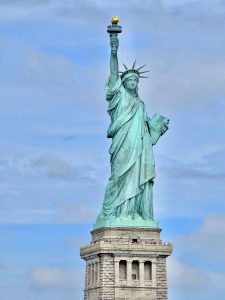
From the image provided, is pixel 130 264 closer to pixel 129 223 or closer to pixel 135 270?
pixel 135 270

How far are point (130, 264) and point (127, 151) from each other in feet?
22.7

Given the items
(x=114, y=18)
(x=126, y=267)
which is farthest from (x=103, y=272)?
(x=114, y=18)

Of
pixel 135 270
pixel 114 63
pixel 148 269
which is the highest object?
pixel 114 63

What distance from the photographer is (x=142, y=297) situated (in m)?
97.2

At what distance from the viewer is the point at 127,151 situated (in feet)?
325

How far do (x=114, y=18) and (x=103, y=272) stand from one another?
51.0 feet

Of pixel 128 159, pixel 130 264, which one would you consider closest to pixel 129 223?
pixel 130 264

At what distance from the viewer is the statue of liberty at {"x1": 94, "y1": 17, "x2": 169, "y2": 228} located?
9850 cm

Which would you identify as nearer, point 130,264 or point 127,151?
point 130,264

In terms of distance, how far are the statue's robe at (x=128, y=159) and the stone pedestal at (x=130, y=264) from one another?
139 cm

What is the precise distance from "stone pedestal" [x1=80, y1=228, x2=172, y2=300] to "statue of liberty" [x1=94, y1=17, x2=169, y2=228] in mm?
872

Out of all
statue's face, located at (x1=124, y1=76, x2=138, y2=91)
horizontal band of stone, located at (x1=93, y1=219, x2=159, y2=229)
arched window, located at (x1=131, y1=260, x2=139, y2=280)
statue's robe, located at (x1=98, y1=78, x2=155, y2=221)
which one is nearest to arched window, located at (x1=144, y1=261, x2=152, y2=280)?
arched window, located at (x1=131, y1=260, x2=139, y2=280)

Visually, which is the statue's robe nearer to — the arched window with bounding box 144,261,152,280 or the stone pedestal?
the stone pedestal

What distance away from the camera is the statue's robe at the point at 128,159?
98562 mm
